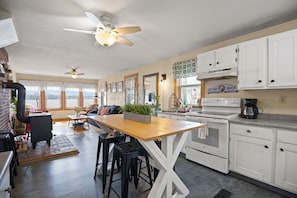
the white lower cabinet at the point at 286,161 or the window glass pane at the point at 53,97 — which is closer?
the white lower cabinet at the point at 286,161

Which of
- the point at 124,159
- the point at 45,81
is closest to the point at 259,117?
the point at 124,159

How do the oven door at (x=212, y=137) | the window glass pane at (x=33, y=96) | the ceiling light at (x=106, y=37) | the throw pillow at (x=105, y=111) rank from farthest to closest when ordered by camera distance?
1. the window glass pane at (x=33, y=96)
2. the throw pillow at (x=105, y=111)
3. the oven door at (x=212, y=137)
4. the ceiling light at (x=106, y=37)

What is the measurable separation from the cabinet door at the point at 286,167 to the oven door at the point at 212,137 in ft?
2.05

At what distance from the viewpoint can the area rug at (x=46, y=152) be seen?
291 centimetres

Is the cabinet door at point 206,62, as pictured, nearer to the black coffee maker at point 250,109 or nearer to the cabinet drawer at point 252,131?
the black coffee maker at point 250,109

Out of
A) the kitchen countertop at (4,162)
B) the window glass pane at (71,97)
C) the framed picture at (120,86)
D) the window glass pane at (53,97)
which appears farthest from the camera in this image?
the window glass pane at (71,97)

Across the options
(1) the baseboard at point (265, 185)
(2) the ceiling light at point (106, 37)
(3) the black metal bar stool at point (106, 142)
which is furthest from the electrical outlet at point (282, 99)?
(2) the ceiling light at point (106, 37)

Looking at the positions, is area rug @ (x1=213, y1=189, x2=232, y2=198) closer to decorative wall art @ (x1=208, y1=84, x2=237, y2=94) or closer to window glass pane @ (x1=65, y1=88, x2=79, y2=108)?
decorative wall art @ (x1=208, y1=84, x2=237, y2=94)

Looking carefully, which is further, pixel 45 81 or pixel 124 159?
pixel 45 81

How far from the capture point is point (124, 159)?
1616mm

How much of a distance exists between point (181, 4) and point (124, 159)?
1.98m

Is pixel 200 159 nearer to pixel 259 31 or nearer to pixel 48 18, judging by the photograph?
pixel 259 31

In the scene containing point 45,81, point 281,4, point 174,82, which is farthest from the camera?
point 45,81

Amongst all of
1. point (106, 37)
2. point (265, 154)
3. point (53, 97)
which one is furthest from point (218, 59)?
A: point (53, 97)
